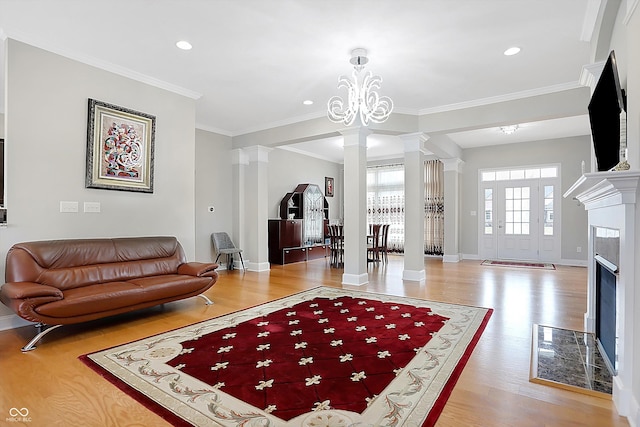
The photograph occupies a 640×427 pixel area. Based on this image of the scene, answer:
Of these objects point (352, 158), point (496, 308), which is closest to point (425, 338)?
point (496, 308)

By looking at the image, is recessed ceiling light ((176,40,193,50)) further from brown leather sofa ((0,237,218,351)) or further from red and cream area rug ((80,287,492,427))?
red and cream area rug ((80,287,492,427))

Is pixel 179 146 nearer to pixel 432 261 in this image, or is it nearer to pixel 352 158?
pixel 352 158

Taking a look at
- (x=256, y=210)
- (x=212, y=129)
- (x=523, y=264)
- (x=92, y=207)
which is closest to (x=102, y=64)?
(x=92, y=207)

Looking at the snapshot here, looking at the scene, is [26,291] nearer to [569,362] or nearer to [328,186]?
[569,362]

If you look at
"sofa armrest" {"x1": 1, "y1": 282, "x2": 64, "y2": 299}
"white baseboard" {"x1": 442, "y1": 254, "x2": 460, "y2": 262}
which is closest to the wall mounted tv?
"sofa armrest" {"x1": 1, "y1": 282, "x2": 64, "y2": 299}

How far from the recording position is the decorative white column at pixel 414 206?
5.68 m

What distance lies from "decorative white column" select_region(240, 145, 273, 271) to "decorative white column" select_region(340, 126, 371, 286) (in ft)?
6.73

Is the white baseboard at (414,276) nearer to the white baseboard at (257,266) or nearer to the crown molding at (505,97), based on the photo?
the crown molding at (505,97)

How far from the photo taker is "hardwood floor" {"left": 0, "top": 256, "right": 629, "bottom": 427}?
187 centimetres

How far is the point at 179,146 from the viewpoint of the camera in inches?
188

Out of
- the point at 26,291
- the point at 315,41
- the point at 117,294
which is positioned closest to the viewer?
the point at 26,291

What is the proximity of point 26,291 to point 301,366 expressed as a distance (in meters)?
2.30

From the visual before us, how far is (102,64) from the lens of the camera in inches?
153

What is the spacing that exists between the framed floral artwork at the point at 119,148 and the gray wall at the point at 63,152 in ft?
0.30
